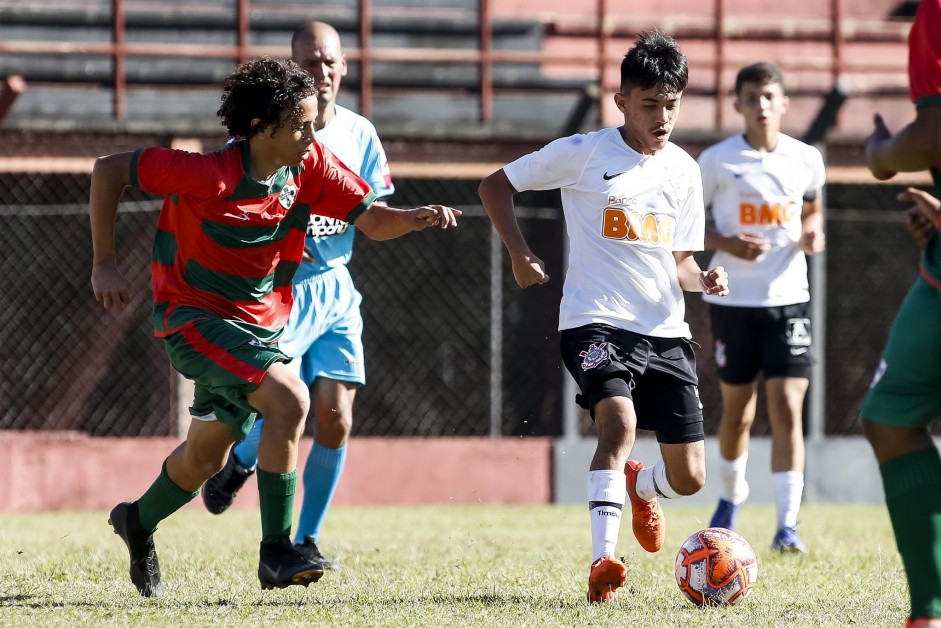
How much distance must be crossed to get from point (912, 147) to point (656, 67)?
170cm

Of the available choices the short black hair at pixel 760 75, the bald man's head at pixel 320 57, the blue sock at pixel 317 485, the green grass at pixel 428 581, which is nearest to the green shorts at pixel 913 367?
the green grass at pixel 428 581

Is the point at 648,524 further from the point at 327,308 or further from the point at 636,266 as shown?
the point at 327,308

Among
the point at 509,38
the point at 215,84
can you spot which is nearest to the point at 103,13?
the point at 215,84

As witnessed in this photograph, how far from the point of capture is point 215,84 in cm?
1252

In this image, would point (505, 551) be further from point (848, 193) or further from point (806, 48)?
point (806, 48)

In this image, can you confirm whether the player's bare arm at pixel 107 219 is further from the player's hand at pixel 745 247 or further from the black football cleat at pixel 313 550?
the player's hand at pixel 745 247

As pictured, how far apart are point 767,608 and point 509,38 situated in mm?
10530

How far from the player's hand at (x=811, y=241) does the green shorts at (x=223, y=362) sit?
348 centimetres

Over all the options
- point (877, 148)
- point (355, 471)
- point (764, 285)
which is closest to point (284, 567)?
point (877, 148)

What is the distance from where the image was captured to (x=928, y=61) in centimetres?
376

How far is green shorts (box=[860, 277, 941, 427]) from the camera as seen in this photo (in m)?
3.82

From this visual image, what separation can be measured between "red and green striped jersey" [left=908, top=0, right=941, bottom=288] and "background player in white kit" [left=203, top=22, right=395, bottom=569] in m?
2.91

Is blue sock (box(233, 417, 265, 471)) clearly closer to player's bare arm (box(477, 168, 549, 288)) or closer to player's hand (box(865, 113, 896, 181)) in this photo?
player's bare arm (box(477, 168, 549, 288))

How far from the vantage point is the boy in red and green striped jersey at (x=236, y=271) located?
4.93 m
